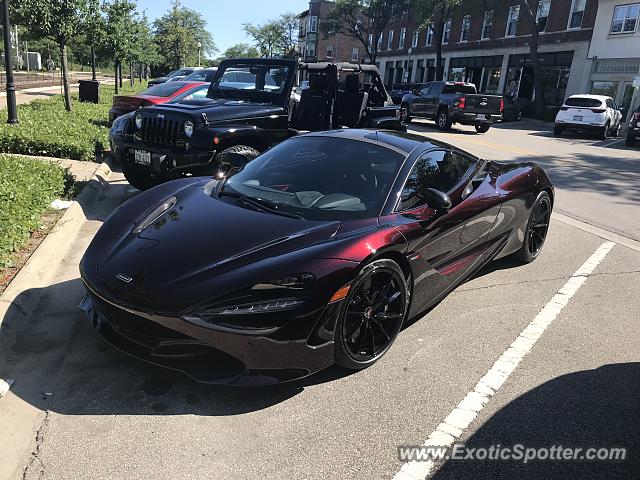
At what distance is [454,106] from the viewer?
19.7 meters

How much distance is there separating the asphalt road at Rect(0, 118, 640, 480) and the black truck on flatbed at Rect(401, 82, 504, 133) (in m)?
16.3

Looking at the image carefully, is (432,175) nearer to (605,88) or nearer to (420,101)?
(420,101)

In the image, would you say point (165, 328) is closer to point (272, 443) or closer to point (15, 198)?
point (272, 443)

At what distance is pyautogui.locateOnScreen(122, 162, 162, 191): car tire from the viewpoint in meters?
6.49

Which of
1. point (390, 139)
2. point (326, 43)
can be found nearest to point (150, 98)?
point (390, 139)

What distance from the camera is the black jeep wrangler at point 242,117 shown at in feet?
20.6

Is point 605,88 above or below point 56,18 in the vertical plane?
below

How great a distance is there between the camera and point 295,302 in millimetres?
2693

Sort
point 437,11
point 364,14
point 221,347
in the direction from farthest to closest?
point 364,14 < point 437,11 < point 221,347

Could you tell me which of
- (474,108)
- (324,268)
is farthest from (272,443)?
(474,108)

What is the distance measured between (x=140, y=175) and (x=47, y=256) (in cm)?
255

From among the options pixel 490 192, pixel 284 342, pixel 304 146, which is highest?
pixel 304 146

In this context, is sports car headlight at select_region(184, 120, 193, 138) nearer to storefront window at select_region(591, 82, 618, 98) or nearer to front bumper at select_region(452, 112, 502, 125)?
front bumper at select_region(452, 112, 502, 125)

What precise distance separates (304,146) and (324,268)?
5.33 ft
